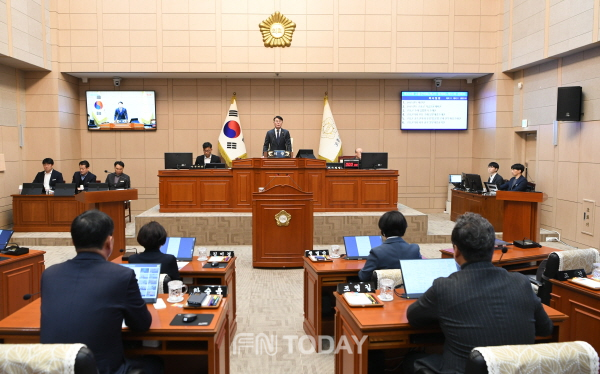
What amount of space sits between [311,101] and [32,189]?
6421 millimetres

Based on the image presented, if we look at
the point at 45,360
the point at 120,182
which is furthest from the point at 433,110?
the point at 45,360

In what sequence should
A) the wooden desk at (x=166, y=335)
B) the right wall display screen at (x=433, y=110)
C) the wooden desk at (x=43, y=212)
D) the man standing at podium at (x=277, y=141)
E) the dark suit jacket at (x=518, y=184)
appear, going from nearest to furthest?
the wooden desk at (x=166, y=335) → the dark suit jacket at (x=518, y=184) → the wooden desk at (x=43, y=212) → the man standing at podium at (x=277, y=141) → the right wall display screen at (x=433, y=110)

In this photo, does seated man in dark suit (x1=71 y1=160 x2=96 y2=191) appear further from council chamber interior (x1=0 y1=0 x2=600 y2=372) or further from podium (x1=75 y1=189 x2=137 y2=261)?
podium (x1=75 y1=189 x2=137 y2=261)

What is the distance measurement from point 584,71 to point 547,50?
93cm

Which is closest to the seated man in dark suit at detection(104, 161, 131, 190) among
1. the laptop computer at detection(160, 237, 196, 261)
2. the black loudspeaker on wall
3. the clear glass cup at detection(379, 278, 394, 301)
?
the laptop computer at detection(160, 237, 196, 261)

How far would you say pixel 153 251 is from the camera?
3.41m

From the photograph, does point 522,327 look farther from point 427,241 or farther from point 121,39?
point 121,39

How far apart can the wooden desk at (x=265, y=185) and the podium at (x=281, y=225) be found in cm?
217

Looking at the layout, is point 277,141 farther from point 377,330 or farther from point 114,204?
point 377,330

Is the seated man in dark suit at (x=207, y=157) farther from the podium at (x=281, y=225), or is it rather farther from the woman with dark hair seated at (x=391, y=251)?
the woman with dark hair seated at (x=391, y=251)

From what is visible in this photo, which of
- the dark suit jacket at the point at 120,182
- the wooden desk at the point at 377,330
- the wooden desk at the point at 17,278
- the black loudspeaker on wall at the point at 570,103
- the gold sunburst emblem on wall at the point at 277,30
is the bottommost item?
the wooden desk at the point at 17,278

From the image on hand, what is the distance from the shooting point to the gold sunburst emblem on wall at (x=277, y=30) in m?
10.2

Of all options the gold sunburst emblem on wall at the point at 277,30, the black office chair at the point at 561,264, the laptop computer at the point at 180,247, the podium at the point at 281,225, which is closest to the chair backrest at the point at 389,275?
the black office chair at the point at 561,264

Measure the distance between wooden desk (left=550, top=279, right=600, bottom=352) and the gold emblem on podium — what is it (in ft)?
11.3
